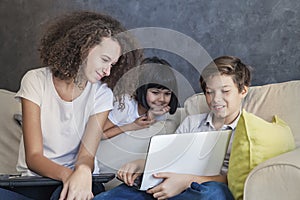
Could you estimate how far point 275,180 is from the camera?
1.34 metres

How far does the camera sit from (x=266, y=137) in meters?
1.56

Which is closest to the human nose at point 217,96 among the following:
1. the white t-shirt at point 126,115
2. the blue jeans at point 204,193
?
the white t-shirt at point 126,115

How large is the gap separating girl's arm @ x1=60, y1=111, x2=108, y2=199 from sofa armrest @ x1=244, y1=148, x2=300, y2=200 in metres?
0.50

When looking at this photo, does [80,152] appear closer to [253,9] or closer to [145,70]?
[145,70]

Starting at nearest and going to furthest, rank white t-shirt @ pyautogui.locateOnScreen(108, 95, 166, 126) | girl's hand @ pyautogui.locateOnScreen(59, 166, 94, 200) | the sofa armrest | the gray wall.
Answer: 1. the sofa armrest
2. girl's hand @ pyautogui.locateOnScreen(59, 166, 94, 200)
3. white t-shirt @ pyautogui.locateOnScreen(108, 95, 166, 126)
4. the gray wall

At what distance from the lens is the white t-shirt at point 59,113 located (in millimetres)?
1801

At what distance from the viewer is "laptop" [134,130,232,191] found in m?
1.53

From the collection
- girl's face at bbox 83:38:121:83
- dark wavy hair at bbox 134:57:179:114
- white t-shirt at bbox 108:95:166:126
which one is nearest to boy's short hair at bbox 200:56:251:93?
dark wavy hair at bbox 134:57:179:114

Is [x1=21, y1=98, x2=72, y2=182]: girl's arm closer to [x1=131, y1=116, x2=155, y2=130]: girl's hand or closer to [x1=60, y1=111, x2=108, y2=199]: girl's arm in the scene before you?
[x1=60, y1=111, x2=108, y2=199]: girl's arm

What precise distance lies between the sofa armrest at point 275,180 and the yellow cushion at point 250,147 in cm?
11

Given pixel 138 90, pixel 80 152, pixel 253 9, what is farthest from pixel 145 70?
pixel 253 9

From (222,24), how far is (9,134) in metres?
1.07

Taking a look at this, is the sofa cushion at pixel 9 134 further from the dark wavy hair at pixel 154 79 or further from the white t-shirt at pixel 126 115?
the dark wavy hair at pixel 154 79

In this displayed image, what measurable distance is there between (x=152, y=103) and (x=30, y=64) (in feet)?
3.79
